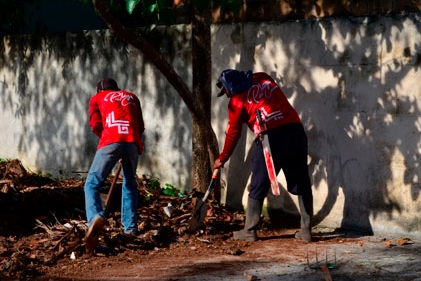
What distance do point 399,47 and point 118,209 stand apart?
146 inches

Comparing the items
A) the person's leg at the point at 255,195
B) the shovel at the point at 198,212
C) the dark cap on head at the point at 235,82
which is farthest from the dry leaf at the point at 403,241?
the dark cap on head at the point at 235,82

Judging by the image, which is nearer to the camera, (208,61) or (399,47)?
(399,47)

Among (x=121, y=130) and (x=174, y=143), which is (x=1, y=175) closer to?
(x=174, y=143)

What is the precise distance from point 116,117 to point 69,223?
4.68 ft

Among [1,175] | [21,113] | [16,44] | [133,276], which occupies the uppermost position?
[16,44]

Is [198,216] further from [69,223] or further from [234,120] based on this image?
→ [69,223]

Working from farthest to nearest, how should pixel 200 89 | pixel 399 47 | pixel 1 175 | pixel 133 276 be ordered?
pixel 1 175
pixel 200 89
pixel 399 47
pixel 133 276

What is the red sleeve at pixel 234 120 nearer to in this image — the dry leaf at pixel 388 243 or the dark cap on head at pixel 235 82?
the dark cap on head at pixel 235 82

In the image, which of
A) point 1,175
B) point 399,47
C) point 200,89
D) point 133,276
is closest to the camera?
point 133,276

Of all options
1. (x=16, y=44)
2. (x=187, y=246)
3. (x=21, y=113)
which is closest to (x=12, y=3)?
(x=16, y=44)

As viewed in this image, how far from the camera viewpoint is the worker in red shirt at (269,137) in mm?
9312

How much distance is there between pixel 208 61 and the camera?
34.3 ft

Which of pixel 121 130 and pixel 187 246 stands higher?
pixel 121 130

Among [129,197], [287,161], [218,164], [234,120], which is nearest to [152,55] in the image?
[234,120]
